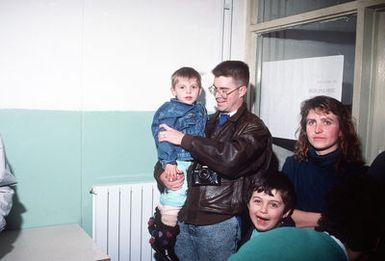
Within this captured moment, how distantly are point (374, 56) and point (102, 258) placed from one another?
1912mm

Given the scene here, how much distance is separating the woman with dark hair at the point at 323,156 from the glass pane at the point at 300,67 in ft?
1.50

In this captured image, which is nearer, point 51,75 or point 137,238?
point 51,75

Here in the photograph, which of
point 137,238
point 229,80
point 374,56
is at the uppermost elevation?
point 374,56

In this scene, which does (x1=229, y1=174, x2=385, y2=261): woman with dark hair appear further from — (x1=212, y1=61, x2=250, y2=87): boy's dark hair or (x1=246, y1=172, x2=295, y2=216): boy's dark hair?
(x1=212, y1=61, x2=250, y2=87): boy's dark hair

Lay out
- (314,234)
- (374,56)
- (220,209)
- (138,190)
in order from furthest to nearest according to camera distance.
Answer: (138,190) → (374,56) → (220,209) → (314,234)

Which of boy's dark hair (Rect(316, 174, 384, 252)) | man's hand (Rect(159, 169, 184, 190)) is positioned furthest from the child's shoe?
boy's dark hair (Rect(316, 174, 384, 252))

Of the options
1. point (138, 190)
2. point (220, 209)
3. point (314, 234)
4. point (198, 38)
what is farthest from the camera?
point (198, 38)

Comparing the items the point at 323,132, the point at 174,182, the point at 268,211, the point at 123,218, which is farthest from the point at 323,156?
the point at 123,218

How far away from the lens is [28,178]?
94.0 inches

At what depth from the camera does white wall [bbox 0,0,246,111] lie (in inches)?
91.7

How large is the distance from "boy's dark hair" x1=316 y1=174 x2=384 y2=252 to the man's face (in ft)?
3.57

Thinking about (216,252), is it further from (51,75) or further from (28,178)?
(51,75)

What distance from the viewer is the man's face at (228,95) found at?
2.04 m

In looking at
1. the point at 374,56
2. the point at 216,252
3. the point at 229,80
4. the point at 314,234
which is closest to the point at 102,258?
the point at 216,252
